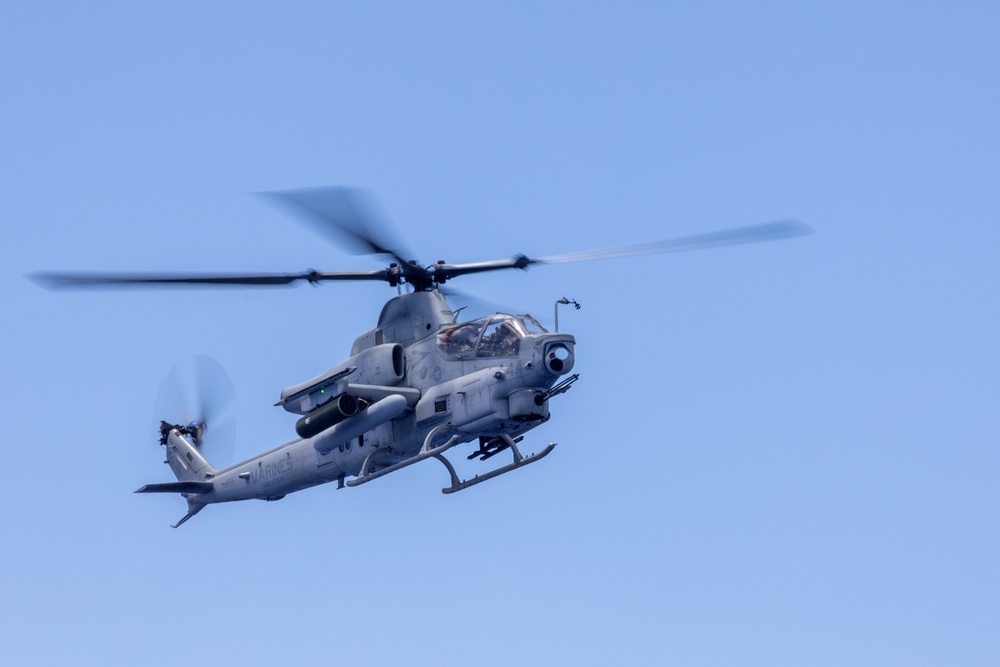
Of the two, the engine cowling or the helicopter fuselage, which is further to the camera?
the engine cowling

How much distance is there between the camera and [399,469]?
30.9m

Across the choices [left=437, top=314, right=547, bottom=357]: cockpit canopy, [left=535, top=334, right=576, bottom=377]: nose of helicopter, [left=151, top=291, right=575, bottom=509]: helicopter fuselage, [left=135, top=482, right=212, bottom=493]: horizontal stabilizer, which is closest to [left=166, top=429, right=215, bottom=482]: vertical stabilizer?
[left=135, top=482, right=212, bottom=493]: horizontal stabilizer

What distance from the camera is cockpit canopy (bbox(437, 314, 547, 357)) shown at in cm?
3020

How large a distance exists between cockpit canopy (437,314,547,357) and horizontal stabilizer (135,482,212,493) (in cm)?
897

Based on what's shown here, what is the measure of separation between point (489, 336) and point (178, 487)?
34.0 feet

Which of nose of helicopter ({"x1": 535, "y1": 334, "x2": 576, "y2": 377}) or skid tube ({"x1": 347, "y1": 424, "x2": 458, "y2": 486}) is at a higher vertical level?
nose of helicopter ({"x1": 535, "y1": 334, "x2": 576, "y2": 377})

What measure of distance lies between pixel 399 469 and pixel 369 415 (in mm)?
1338

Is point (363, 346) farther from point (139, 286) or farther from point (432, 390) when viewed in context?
point (139, 286)

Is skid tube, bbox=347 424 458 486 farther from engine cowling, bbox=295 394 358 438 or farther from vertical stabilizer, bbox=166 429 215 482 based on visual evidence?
vertical stabilizer, bbox=166 429 215 482

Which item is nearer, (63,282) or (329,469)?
(63,282)

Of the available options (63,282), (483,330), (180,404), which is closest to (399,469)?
(483,330)

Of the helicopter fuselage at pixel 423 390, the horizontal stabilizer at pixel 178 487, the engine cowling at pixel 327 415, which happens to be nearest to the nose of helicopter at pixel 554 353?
the helicopter fuselage at pixel 423 390

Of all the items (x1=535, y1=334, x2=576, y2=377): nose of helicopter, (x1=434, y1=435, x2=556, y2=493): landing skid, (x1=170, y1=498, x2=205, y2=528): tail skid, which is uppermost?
(x1=535, y1=334, x2=576, y2=377): nose of helicopter

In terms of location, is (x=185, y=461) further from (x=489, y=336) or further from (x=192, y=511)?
(x=489, y=336)
